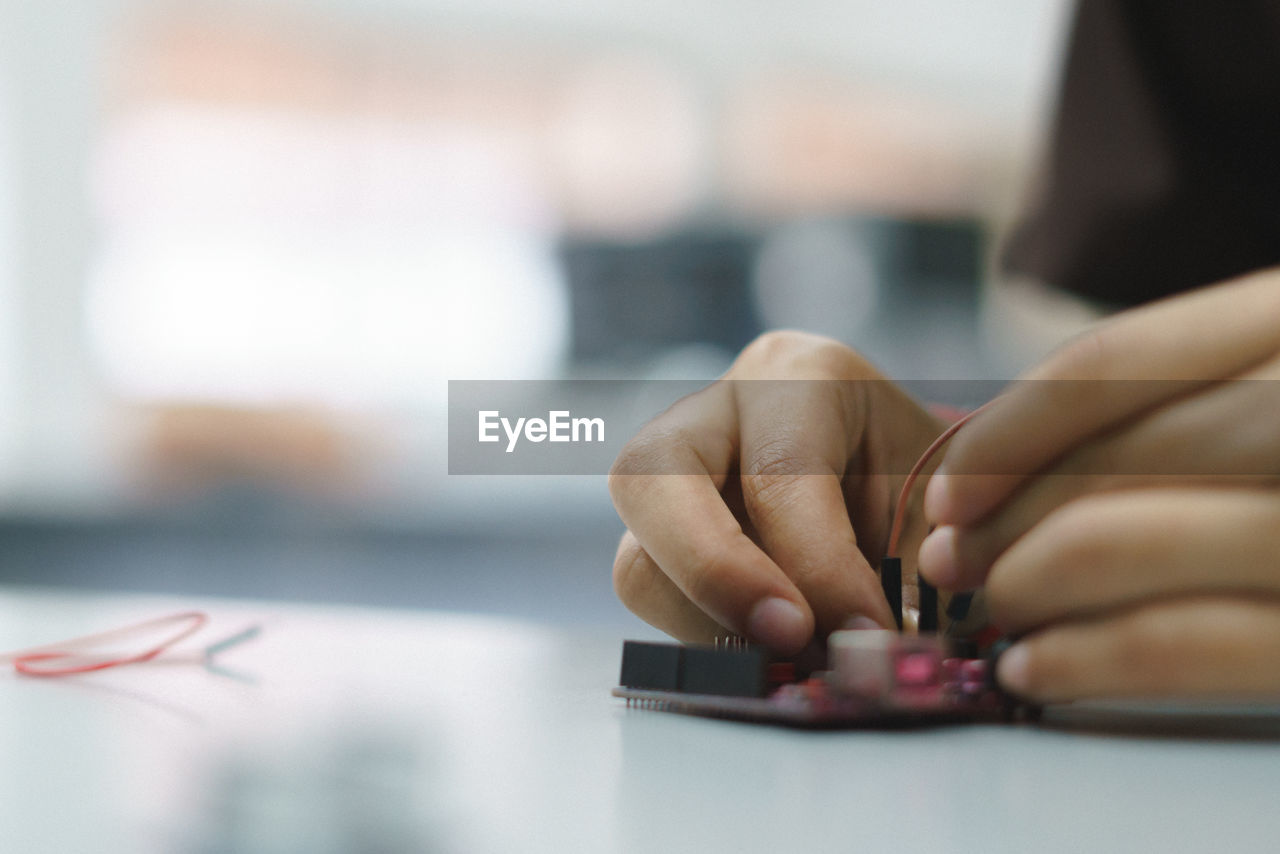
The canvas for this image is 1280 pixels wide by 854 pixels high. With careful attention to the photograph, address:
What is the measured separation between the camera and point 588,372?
4.12 m

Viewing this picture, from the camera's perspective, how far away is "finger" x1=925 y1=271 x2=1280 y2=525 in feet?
1.56

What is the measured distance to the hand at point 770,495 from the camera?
0.59m

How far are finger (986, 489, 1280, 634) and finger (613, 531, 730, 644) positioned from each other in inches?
10.7

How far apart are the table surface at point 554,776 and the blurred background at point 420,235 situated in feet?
10.6

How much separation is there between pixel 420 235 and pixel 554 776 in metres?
4.25

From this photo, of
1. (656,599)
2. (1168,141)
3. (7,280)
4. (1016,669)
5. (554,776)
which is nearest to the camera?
(554,776)

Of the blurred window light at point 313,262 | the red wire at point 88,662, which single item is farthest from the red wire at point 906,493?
the blurred window light at point 313,262

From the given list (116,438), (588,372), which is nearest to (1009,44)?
(588,372)

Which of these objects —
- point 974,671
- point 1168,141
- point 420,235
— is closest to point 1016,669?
point 974,671

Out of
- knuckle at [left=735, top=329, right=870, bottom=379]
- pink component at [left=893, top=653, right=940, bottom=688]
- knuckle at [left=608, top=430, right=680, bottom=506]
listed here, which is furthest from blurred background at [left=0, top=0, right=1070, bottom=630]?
pink component at [left=893, top=653, right=940, bottom=688]

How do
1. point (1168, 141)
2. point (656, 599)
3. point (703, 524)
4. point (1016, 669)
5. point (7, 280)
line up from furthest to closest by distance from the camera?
point (7, 280)
point (1168, 141)
point (656, 599)
point (703, 524)
point (1016, 669)

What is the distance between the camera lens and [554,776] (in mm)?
393

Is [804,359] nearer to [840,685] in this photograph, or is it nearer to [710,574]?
[710,574]

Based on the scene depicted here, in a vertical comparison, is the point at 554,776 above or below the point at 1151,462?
below
